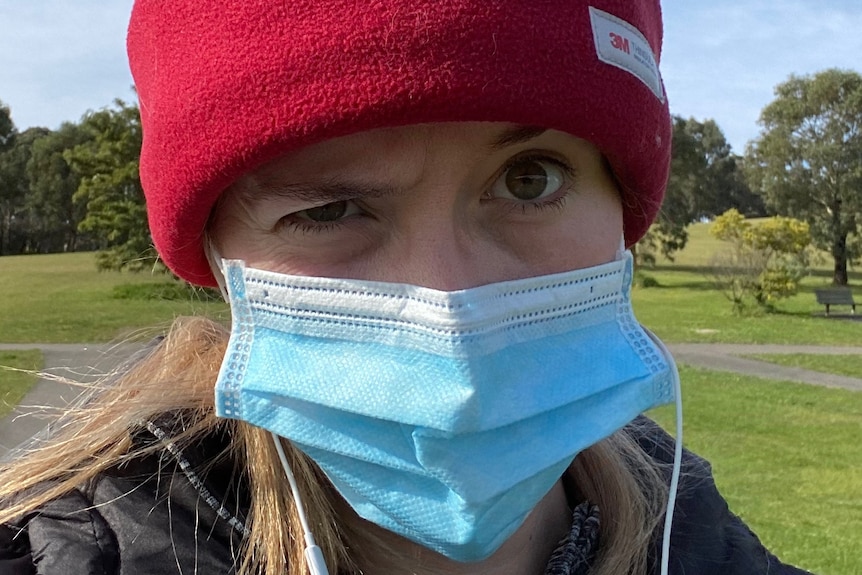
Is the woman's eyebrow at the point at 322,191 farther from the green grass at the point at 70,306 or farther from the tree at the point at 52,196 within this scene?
the tree at the point at 52,196

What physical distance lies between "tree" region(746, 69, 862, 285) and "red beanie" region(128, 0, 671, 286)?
111 ft

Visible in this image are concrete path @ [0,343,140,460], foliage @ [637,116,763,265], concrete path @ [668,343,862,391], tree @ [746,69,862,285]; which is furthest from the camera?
foliage @ [637,116,763,265]

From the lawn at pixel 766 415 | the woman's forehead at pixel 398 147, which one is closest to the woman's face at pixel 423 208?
the woman's forehead at pixel 398 147

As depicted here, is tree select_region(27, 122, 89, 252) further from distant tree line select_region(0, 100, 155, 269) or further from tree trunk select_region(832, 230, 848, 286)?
tree trunk select_region(832, 230, 848, 286)

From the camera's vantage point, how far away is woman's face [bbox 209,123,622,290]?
125 cm

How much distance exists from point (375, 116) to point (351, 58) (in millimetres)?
95

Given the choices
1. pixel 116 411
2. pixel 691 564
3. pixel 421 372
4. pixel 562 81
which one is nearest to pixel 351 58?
pixel 562 81

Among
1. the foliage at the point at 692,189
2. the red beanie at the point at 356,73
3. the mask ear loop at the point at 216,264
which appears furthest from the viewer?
the foliage at the point at 692,189

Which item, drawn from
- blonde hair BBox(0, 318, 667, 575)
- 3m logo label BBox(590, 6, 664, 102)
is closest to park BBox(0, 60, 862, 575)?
blonde hair BBox(0, 318, 667, 575)

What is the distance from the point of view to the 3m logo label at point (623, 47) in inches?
52.7

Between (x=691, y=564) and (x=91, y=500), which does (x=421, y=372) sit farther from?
(x=691, y=564)

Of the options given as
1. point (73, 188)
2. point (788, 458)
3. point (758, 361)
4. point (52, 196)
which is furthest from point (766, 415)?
point (52, 196)

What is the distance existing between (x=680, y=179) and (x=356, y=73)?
38518mm

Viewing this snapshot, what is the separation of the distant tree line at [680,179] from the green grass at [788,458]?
299 centimetres
